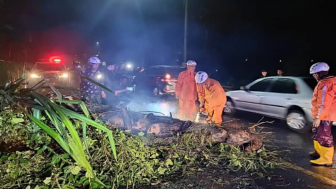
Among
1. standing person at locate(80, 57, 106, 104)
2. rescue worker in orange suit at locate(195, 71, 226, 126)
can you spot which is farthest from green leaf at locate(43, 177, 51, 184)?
rescue worker in orange suit at locate(195, 71, 226, 126)

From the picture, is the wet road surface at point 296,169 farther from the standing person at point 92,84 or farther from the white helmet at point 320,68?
the standing person at point 92,84

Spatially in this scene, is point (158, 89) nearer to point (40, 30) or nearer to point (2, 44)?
point (2, 44)

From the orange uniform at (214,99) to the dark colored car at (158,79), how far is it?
7.29 m

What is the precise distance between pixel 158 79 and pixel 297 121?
7470mm

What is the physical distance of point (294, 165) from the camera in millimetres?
4426

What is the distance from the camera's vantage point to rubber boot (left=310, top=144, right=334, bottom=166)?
4.45 metres

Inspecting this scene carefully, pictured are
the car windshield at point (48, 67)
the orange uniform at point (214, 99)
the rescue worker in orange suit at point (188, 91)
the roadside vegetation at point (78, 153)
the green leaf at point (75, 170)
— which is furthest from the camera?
the car windshield at point (48, 67)

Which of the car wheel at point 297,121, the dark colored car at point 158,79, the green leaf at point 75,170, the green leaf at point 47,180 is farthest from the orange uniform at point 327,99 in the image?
the dark colored car at point 158,79

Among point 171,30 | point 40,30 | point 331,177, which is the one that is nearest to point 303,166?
point 331,177

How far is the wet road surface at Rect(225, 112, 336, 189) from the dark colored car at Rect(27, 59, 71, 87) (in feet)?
22.7

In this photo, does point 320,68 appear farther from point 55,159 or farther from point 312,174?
point 55,159

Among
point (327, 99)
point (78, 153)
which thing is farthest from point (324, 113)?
point (78, 153)

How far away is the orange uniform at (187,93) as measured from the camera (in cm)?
677

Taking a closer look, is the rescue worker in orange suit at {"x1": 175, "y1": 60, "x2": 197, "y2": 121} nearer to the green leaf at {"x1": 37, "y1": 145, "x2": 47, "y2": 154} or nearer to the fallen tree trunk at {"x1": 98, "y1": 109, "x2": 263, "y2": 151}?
the fallen tree trunk at {"x1": 98, "y1": 109, "x2": 263, "y2": 151}
